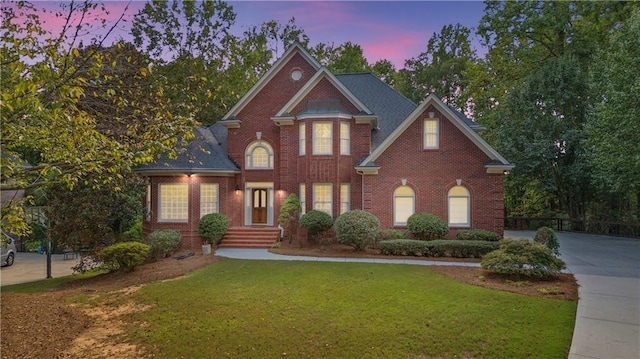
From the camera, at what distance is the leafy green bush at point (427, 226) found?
1609 centimetres

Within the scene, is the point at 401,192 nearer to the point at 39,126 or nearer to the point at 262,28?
the point at 39,126

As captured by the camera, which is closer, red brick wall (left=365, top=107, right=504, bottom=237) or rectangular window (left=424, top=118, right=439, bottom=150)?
red brick wall (left=365, top=107, right=504, bottom=237)

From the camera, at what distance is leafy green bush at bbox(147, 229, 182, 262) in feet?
50.0

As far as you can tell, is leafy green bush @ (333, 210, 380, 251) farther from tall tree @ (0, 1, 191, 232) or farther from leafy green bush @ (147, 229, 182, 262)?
tall tree @ (0, 1, 191, 232)

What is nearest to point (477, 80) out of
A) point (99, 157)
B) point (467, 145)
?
point (467, 145)

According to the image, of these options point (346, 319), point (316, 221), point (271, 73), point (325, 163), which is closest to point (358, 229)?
point (316, 221)

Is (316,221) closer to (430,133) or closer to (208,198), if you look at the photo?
(208,198)

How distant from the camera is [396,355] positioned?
6.07 m

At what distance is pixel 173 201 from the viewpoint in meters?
18.2

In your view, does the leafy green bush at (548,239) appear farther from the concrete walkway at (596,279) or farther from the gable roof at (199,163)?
the gable roof at (199,163)

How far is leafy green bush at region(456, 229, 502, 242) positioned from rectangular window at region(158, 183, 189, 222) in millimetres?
13886

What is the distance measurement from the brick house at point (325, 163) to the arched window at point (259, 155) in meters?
0.06

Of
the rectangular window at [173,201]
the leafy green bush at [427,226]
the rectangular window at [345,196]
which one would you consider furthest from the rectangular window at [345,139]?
the rectangular window at [173,201]

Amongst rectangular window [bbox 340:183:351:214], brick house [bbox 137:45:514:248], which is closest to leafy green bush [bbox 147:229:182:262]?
brick house [bbox 137:45:514:248]
